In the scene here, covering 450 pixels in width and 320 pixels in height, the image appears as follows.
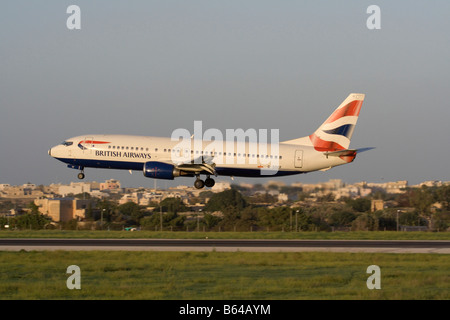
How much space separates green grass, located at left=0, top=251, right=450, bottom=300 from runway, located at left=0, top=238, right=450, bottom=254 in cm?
423

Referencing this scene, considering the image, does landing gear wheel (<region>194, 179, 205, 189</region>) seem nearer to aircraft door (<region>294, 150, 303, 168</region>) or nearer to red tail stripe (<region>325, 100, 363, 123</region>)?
aircraft door (<region>294, 150, 303, 168</region>)

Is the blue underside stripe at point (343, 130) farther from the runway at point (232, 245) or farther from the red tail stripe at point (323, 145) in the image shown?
the runway at point (232, 245)

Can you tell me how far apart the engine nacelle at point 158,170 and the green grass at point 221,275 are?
17.4 meters

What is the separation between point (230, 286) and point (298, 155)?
→ 113 ft

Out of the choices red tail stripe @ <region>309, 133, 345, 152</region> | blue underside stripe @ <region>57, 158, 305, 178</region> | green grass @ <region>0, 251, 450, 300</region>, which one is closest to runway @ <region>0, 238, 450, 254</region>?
green grass @ <region>0, 251, 450, 300</region>

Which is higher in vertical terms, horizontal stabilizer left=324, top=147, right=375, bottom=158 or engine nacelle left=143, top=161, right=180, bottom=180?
horizontal stabilizer left=324, top=147, right=375, bottom=158

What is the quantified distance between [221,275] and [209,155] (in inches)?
1133

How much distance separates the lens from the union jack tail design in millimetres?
65812

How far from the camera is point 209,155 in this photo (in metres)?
63.5

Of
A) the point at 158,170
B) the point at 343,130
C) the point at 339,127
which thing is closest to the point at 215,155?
the point at 158,170

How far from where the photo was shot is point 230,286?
31.4m

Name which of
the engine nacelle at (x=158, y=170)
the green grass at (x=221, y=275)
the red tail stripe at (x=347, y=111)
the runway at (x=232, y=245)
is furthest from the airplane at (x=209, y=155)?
the green grass at (x=221, y=275)

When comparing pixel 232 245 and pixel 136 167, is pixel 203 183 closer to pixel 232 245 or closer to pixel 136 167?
pixel 136 167
